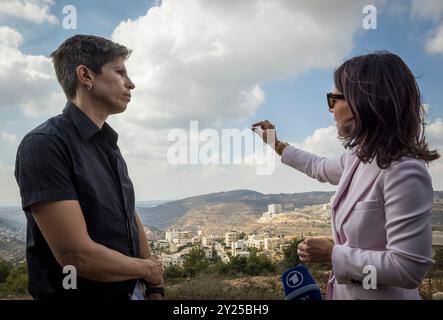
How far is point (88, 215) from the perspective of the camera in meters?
1.44

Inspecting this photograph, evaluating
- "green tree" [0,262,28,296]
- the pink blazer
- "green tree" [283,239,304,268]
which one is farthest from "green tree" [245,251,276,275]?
the pink blazer

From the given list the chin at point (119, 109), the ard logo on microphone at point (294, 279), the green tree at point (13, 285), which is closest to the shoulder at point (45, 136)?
the chin at point (119, 109)

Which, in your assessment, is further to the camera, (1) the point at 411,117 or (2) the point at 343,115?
(2) the point at 343,115

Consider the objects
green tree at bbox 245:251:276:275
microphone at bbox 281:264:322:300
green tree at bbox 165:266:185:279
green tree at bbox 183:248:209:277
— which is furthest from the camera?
green tree at bbox 245:251:276:275

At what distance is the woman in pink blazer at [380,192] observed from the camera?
1.11 m

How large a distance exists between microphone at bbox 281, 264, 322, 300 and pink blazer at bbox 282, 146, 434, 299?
0.10 metres

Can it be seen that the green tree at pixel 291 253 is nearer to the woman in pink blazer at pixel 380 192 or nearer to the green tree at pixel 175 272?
the green tree at pixel 175 272

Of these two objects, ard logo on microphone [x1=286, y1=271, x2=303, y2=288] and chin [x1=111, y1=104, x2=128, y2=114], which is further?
chin [x1=111, y1=104, x2=128, y2=114]

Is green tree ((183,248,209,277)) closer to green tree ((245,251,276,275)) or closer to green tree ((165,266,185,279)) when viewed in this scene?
green tree ((165,266,185,279))

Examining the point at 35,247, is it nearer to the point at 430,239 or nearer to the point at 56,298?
the point at 56,298

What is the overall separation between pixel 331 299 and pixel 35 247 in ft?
3.90

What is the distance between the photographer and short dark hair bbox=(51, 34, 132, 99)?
1.75m
